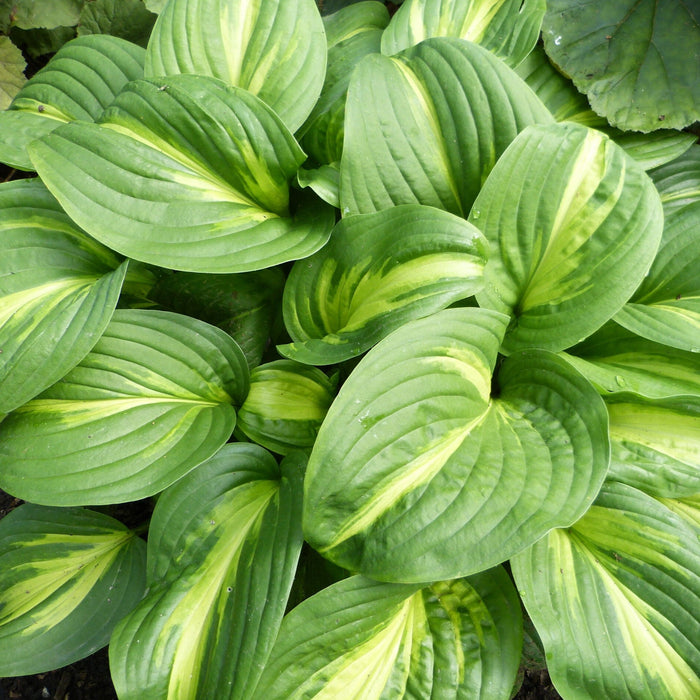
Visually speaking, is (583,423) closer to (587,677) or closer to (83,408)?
(587,677)

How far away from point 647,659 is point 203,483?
0.78 m

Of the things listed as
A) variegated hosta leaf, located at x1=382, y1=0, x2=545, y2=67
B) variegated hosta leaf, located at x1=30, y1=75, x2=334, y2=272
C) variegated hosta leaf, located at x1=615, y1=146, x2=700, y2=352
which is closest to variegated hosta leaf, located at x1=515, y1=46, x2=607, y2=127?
variegated hosta leaf, located at x1=382, y1=0, x2=545, y2=67

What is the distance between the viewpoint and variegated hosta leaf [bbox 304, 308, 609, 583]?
30.9 inches

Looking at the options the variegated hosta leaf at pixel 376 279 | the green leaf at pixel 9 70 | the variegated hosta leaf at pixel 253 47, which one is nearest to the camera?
the variegated hosta leaf at pixel 376 279

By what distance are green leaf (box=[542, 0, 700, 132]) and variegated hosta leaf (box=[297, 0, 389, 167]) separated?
0.44m

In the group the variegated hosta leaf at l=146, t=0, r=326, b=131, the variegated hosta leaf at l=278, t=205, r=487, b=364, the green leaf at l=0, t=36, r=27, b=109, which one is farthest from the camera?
the green leaf at l=0, t=36, r=27, b=109

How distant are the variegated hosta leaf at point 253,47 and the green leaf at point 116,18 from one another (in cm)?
63

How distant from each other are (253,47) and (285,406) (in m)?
0.77

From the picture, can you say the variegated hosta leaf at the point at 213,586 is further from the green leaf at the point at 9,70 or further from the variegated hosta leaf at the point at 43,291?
the green leaf at the point at 9,70

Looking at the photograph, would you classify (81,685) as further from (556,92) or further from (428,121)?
(556,92)

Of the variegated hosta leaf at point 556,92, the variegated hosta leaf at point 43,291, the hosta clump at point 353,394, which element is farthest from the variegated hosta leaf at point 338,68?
the variegated hosta leaf at point 43,291

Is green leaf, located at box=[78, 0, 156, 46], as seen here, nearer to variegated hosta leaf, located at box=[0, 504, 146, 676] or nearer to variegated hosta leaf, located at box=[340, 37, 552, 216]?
variegated hosta leaf, located at box=[340, 37, 552, 216]

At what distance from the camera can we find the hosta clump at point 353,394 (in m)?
0.85

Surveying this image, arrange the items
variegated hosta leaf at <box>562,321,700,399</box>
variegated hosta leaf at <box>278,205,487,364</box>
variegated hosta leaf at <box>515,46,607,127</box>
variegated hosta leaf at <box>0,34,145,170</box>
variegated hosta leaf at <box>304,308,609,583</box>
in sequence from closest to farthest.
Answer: variegated hosta leaf at <box>304,308,609,583</box>
variegated hosta leaf at <box>278,205,487,364</box>
variegated hosta leaf at <box>562,321,700,399</box>
variegated hosta leaf at <box>0,34,145,170</box>
variegated hosta leaf at <box>515,46,607,127</box>
